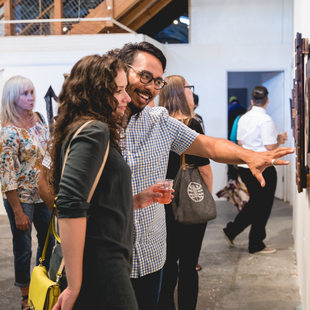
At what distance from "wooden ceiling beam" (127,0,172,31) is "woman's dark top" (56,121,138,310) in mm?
7414

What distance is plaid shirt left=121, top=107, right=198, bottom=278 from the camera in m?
2.02

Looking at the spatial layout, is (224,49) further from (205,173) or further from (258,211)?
(205,173)

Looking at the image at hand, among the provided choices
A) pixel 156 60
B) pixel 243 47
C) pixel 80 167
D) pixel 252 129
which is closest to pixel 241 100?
pixel 243 47

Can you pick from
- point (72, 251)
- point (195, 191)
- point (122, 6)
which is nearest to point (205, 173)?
point (195, 191)

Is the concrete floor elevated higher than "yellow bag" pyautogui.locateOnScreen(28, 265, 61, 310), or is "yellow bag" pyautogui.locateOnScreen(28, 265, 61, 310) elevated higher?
"yellow bag" pyautogui.locateOnScreen(28, 265, 61, 310)

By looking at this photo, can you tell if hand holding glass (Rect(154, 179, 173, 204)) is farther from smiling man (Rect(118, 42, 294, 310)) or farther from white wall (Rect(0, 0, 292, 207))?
white wall (Rect(0, 0, 292, 207))

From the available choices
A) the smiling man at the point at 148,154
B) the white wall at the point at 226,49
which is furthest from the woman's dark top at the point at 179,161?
the white wall at the point at 226,49

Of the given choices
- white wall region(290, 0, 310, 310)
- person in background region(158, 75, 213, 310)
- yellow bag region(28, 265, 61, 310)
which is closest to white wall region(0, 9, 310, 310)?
white wall region(290, 0, 310, 310)

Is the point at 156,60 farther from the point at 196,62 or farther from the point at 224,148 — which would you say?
the point at 196,62

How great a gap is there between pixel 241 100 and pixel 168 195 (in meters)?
11.4

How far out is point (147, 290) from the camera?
207cm

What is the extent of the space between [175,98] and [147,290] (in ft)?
5.46

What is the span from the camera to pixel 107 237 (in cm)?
152

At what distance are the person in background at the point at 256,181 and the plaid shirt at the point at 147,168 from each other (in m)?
3.07
